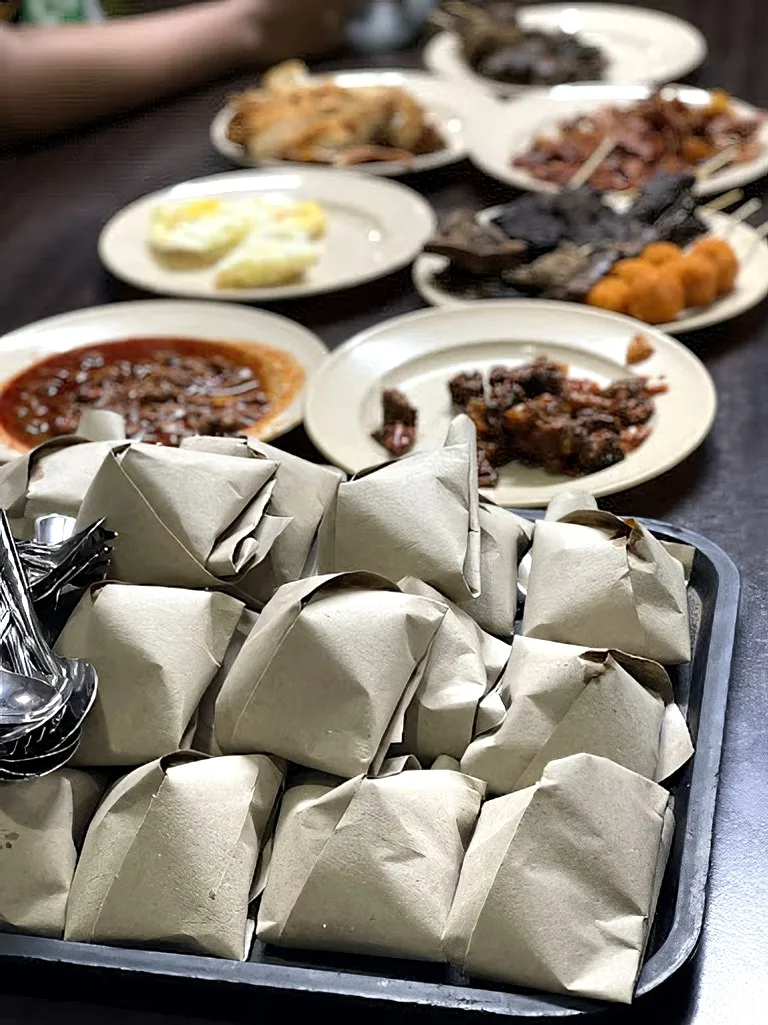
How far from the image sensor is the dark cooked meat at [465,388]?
1.56m

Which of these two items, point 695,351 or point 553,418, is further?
point 695,351

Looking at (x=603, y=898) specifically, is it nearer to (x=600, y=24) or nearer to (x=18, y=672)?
(x=18, y=672)

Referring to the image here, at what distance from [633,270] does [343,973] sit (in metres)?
1.29

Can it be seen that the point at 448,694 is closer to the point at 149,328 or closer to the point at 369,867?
the point at 369,867

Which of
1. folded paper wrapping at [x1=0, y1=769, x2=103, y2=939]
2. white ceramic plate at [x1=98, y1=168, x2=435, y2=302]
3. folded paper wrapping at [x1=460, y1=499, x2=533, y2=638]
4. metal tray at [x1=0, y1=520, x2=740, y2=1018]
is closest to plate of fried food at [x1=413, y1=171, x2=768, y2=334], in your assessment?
white ceramic plate at [x1=98, y1=168, x2=435, y2=302]

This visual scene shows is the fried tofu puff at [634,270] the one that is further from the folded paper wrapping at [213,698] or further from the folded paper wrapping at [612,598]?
the folded paper wrapping at [213,698]

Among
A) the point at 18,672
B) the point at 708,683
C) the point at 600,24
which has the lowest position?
the point at 600,24

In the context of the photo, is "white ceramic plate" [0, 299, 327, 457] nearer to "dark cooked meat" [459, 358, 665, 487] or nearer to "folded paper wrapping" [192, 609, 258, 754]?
"dark cooked meat" [459, 358, 665, 487]

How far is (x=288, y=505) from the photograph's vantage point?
1.04 meters

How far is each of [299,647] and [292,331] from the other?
0.96 m

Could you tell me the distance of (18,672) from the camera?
2.89 feet

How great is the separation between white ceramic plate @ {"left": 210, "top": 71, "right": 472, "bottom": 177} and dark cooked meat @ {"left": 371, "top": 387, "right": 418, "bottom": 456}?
0.93 meters

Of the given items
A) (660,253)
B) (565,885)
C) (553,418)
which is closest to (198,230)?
(660,253)

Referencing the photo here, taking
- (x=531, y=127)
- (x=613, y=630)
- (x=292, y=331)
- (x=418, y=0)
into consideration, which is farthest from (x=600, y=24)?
(x=613, y=630)
